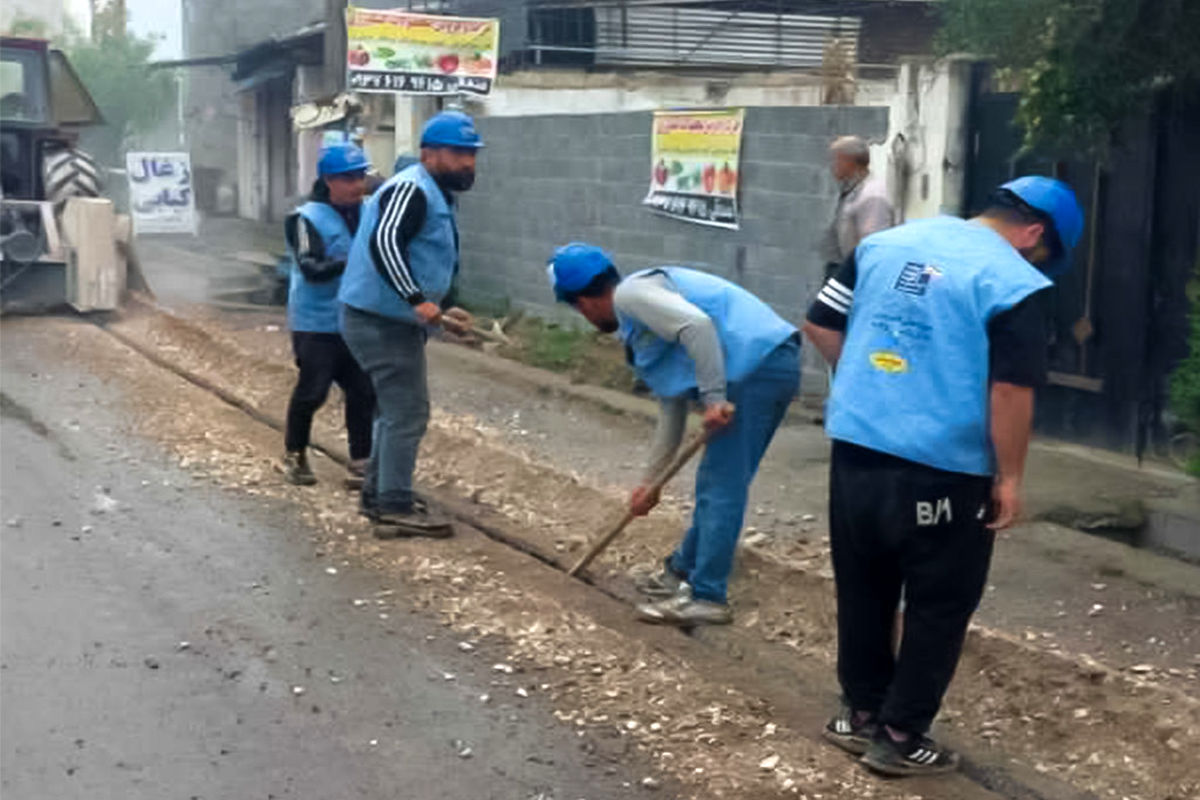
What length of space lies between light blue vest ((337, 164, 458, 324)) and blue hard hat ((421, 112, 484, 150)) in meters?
0.17

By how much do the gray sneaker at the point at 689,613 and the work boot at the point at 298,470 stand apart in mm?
2970

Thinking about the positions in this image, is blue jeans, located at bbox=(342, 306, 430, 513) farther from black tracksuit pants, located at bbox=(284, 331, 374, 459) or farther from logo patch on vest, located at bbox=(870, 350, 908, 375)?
logo patch on vest, located at bbox=(870, 350, 908, 375)

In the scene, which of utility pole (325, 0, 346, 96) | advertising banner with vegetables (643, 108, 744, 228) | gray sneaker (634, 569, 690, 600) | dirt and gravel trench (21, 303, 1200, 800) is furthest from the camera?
utility pole (325, 0, 346, 96)

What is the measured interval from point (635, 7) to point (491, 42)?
3.88 meters

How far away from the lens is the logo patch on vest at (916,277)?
4715mm

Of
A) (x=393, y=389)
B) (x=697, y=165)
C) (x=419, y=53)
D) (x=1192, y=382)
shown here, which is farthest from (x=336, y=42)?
(x=1192, y=382)

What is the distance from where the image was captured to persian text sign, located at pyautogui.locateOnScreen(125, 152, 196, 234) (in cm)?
2667

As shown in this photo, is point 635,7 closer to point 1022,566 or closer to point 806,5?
point 806,5

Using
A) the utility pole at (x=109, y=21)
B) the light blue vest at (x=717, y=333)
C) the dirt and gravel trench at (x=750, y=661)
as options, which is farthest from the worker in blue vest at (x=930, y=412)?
the utility pole at (x=109, y=21)

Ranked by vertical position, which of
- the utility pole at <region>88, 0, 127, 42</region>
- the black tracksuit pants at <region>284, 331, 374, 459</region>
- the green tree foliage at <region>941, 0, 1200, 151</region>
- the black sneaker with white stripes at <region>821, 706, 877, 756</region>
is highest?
the utility pole at <region>88, 0, 127, 42</region>

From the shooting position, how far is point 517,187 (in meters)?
16.2

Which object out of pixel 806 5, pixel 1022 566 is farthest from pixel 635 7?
pixel 1022 566

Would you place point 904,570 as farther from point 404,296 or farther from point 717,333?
point 404,296

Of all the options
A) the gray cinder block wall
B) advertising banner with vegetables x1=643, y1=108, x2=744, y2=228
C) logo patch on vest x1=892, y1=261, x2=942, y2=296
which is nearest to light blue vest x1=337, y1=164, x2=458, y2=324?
logo patch on vest x1=892, y1=261, x2=942, y2=296
